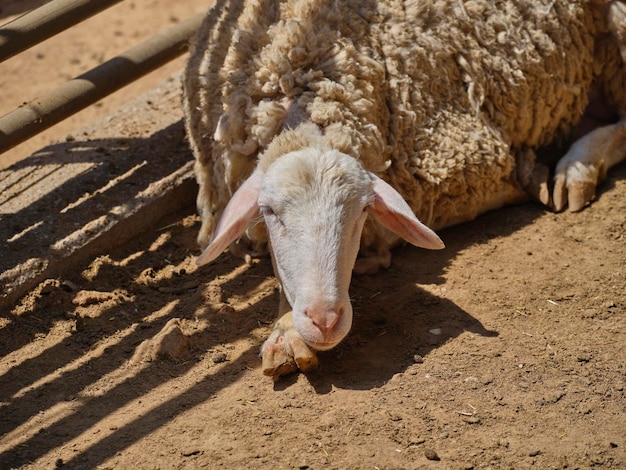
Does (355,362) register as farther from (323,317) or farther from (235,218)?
(235,218)

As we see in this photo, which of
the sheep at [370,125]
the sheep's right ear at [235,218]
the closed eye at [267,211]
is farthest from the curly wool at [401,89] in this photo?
the closed eye at [267,211]

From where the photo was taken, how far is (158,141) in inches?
231

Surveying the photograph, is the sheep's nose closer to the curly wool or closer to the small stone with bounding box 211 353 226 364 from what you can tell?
the small stone with bounding box 211 353 226 364

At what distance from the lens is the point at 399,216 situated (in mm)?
4219

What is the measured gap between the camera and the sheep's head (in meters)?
3.88

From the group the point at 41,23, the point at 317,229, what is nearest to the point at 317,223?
the point at 317,229

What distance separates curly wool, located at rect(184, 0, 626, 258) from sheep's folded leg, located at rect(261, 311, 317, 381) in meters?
0.84

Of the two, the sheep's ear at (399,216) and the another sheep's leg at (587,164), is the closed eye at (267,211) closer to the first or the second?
the sheep's ear at (399,216)

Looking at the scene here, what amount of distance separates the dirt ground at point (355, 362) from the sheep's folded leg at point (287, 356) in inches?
2.3

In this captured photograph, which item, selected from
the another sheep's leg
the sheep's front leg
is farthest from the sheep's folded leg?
the another sheep's leg

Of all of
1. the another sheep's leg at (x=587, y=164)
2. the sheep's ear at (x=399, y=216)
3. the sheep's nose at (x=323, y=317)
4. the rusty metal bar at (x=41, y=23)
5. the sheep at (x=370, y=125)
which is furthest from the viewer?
the another sheep's leg at (x=587, y=164)

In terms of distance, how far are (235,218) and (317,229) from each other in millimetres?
443

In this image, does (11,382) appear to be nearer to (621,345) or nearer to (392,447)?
(392,447)

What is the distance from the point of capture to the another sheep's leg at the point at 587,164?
545cm
